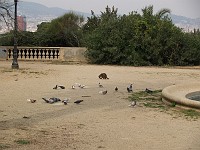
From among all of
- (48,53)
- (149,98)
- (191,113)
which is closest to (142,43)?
(48,53)

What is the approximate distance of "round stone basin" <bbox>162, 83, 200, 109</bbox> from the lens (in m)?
10.1

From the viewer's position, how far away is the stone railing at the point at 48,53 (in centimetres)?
3006

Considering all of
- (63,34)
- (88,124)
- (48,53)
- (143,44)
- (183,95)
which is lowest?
(88,124)

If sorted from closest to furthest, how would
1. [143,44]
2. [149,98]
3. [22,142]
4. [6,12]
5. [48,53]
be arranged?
[22,142] → [149,98] → [6,12] → [143,44] → [48,53]

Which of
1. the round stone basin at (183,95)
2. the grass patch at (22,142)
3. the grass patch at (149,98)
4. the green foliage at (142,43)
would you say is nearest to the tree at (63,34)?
the green foliage at (142,43)

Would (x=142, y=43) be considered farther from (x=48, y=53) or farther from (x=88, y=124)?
(x=88, y=124)

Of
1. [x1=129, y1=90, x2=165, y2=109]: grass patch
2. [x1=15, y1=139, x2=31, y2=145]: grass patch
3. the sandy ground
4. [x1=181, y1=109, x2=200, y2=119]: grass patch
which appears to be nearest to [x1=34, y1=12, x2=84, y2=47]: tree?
the sandy ground

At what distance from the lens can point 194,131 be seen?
783cm

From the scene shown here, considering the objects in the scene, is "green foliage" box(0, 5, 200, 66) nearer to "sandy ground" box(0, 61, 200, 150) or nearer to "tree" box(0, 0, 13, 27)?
"tree" box(0, 0, 13, 27)

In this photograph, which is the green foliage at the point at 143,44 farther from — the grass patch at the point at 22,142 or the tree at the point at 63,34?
the grass patch at the point at 22,142

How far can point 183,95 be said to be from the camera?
11.7 meters

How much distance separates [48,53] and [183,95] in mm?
19757

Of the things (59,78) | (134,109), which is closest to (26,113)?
→ (134,109)

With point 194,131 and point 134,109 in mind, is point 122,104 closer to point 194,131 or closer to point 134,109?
point 134,109
